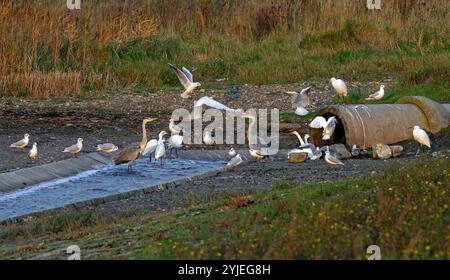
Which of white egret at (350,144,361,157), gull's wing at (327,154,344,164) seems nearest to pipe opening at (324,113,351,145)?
white egret at (350,144,361,157)

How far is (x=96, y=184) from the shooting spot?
48.9 ft

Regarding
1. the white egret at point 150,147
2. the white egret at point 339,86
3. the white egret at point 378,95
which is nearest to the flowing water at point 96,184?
the white egret at point 150,147

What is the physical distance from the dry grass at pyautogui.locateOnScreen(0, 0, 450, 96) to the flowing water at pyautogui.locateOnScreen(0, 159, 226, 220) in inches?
260

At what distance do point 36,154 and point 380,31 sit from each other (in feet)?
44.0

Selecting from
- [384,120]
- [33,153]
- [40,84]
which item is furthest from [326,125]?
[40,84]

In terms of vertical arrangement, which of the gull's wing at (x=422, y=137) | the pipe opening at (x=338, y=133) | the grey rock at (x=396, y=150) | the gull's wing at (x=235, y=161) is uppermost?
the gull's wing at (x=422, y=137)

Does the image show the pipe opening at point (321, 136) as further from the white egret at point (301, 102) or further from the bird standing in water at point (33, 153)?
the bird standing in water at point (33, 153)

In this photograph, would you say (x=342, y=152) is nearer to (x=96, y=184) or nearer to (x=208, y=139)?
(x=208, y=139)

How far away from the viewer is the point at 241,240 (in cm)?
884

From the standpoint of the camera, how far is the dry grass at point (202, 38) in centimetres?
2423

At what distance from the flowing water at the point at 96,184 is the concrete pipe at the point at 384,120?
2.07m

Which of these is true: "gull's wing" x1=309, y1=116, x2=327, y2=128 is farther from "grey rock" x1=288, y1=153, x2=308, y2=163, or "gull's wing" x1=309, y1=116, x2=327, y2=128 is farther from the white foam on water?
the white foam on water

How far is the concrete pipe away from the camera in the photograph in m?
17.0

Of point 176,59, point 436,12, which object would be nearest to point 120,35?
point 176,59
